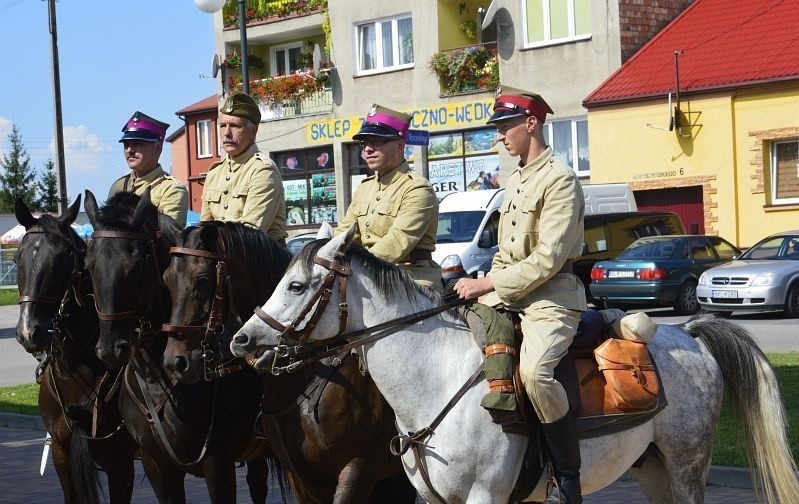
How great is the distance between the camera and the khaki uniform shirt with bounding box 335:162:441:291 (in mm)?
7207

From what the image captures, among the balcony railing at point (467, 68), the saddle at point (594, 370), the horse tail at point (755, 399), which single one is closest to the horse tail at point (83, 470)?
the saddle at point (594, 370)

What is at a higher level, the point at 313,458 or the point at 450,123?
the point at 450,123

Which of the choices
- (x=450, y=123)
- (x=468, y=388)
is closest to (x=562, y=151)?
(x=450, y=123)

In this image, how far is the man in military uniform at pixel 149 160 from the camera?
848 centimetres

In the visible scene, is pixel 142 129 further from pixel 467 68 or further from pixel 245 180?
pixel 467 68

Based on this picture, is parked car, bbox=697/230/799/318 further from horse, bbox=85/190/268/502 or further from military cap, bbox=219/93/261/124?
horse, bbox=85/190/268/502

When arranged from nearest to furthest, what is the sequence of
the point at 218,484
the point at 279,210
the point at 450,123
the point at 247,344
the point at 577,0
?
1. the point at 247,344
2. the point at 218,484
3. the point at 279,210
4. the point at 577,0
5. the point at 450,123

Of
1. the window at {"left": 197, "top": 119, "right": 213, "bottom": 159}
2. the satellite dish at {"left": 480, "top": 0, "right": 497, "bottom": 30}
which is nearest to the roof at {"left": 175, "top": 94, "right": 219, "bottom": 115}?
the window at {"left": 197, "top": 119, "right": 213, "bottom": 159}

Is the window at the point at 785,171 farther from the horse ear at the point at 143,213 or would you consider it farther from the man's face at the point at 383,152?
the horse ear at the point at 143,213

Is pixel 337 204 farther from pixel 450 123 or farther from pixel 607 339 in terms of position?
pixel 607 339

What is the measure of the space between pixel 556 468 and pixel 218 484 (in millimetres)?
2029

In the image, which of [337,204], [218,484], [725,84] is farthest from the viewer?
[337,204]

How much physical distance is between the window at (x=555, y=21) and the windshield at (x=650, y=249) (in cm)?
971

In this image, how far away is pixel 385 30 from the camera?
37344 millimetres
